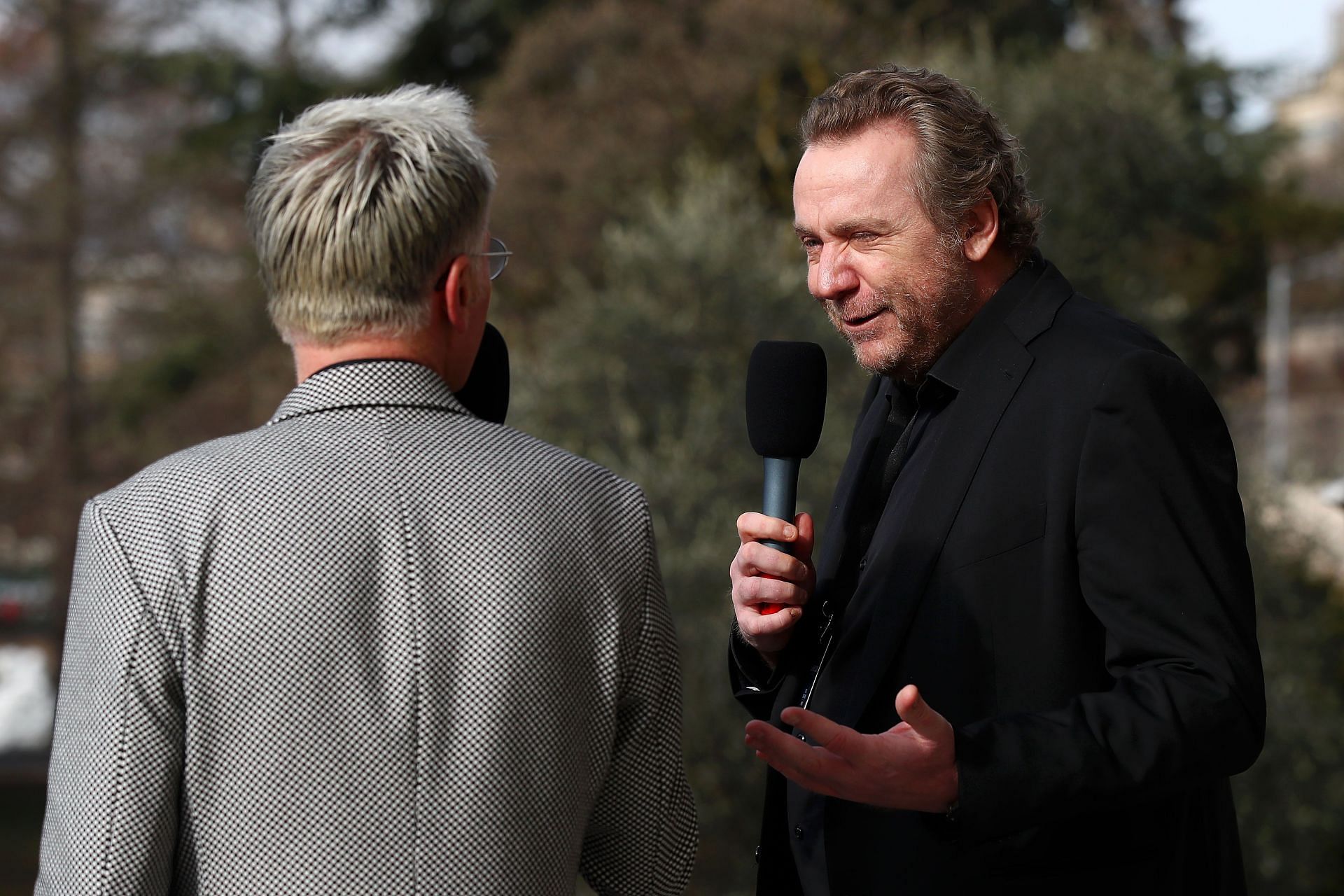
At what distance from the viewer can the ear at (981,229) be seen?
2.39m

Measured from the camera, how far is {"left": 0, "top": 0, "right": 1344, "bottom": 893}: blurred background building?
9961 mm

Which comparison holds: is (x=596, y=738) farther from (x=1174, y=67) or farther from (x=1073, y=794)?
(x=1174, y=67)

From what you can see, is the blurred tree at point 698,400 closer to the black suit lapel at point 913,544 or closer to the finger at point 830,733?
the black suit lapel at point 913,544

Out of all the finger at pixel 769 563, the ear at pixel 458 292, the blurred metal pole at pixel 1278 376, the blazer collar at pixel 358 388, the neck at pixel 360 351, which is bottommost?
the finger at pixel 769 563

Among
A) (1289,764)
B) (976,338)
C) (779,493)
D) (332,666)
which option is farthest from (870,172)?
(1289,764)

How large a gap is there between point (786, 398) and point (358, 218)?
33.6 inches

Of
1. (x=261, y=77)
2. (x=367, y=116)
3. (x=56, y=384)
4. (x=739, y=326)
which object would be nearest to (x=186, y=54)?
(x=261, y=77)

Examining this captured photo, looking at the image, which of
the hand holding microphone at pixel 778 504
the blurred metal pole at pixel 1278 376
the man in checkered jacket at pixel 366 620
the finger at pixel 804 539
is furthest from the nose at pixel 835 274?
the blurred metal pole at pixel 1278 376

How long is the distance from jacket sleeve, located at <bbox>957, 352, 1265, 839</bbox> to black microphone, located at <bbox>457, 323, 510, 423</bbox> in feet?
2.87

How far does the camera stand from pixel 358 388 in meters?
1.89

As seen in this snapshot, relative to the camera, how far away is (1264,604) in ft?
33.9

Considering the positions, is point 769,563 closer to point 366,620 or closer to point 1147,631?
point 1147,631

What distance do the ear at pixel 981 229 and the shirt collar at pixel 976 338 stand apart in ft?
0.24

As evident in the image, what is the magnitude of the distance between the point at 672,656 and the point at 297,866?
1.84 ft
